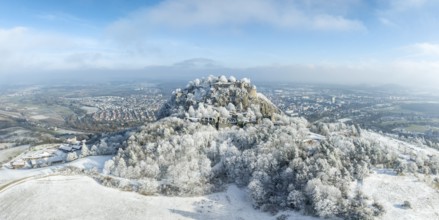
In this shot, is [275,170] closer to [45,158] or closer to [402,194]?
[402,194]

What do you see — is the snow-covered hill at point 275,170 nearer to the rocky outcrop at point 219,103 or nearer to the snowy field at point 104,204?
the snowy field at point 104,204

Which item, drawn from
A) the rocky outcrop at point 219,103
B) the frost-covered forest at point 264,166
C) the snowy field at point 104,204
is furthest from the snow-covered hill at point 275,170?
the rocky outcrop at point 219,103

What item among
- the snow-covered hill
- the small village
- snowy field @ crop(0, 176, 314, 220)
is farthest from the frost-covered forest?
the small village

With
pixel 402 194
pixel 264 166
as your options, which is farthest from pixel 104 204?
pixel 402 194

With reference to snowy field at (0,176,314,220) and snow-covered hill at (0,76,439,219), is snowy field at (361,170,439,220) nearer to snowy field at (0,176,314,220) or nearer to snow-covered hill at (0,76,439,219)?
snow-covered hill at (0,76,439,219)

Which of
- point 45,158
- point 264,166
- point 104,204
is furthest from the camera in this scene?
point 45,158
